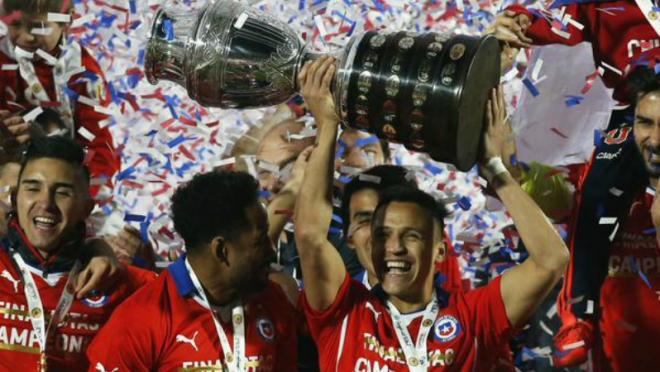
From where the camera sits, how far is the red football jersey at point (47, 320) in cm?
402

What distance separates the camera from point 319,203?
3.64 m

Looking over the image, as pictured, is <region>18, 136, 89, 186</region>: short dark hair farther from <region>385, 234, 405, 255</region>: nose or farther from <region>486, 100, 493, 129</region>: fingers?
<region>486, 100, 493, 129</region>: fingers

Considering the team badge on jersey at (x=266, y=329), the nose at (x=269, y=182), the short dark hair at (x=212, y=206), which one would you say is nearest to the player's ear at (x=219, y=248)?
the short dark hair at (x=212, y=206)

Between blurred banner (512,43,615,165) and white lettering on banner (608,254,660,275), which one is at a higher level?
blurred banner (512,43,615,165)

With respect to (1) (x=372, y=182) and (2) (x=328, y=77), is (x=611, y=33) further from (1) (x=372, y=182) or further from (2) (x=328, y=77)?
(2) (x=328, y=77)

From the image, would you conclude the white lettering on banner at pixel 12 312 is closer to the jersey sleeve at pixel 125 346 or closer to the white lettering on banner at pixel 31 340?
the white lettering on banner at pixel 31 340

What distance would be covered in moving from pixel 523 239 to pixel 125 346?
1.28 m

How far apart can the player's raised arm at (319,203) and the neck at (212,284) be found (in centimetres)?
31

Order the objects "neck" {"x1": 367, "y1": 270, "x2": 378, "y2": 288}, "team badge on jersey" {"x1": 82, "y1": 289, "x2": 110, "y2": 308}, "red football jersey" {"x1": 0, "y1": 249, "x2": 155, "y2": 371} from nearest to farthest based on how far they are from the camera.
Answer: "red football jersey" {"x1": 0, "y1": 249, "x2": 155, "y2": 371} → "team badge on jersey" {"x1": 82, "y1": 289, "x2": 110, "y2": 308} → "neck" {"x1": 367, "y1": 270, "x2": 378, "y2": 288}

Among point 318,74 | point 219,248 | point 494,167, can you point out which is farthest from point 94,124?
point 494,167

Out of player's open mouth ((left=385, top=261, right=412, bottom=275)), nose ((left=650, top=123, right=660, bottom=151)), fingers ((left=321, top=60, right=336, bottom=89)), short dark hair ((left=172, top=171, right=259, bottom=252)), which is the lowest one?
player's open mouth ((left=385, top=261, right=412, bottom=275))

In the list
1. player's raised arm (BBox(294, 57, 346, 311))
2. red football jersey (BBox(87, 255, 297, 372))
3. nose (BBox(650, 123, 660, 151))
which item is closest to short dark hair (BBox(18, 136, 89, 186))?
red football jersey (BBox(87, 255, 297, 372))

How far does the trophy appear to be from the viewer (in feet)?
11.4

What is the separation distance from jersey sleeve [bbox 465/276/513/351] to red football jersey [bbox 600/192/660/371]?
1.35 meters
